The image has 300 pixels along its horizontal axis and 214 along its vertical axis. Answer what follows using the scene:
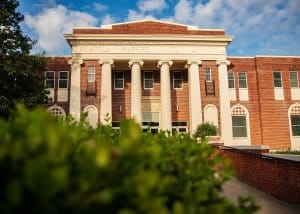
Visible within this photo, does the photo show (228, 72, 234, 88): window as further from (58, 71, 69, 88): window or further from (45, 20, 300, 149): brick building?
(58, 71, 69, 88): window

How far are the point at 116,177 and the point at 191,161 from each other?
3.34 feet

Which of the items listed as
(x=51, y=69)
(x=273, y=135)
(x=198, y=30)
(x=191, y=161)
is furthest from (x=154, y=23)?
(x=191, y=161)

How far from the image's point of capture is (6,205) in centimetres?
131

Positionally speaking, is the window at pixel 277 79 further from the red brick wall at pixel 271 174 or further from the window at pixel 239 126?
the red brick wall at pixel 271 174

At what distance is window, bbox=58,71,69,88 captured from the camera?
1137 inches

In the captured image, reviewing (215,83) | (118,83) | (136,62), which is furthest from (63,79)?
(215,83)

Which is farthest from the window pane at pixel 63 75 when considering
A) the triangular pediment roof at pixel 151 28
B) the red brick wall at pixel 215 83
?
the red brick wall at pixel 215 83

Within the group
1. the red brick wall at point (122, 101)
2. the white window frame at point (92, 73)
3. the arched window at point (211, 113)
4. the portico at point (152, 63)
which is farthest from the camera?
the red brick wall at point (122, 101)

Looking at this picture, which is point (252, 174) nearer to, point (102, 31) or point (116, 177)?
point (116, 177)

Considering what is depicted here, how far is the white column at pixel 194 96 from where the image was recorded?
89.8ft

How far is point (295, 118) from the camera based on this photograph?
30.6 metres

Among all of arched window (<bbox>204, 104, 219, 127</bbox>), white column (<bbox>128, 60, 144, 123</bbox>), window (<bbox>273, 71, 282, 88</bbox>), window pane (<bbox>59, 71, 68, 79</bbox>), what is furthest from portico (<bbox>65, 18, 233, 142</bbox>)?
window (<bbox>273, 71, 282, 88</bbox>)

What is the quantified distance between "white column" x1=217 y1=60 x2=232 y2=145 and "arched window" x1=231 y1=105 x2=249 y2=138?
6.93 feet

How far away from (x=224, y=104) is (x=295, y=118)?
7.85 meters
